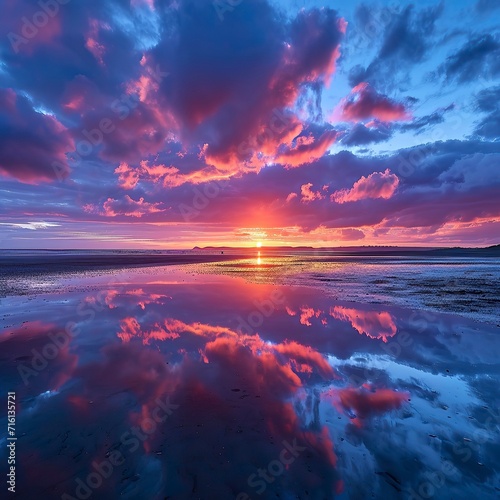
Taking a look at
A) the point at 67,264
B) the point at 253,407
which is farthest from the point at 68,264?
the point at 253,407

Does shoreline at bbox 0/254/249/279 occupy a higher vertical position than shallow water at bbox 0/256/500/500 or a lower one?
higher

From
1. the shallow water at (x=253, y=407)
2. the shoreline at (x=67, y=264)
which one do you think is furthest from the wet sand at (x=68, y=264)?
the shallow water at (x=253, y=407)

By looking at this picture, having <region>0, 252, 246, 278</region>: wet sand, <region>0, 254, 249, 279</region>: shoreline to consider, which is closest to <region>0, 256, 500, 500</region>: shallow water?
<region>0, 254, 249, 279</region>: shoreline

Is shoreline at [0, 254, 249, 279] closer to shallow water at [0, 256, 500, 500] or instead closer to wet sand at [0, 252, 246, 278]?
wet sand at [0, 252, 246, 278]

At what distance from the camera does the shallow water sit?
448 cm

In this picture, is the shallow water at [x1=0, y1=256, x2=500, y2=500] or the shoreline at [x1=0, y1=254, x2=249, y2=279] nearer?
the shallow water at [x1=0, y1=256, x2=500, y2=500]

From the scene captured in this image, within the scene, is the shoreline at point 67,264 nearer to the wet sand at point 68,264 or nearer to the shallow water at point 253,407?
the wet sand at point 68,264

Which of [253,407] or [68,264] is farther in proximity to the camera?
[68,264]

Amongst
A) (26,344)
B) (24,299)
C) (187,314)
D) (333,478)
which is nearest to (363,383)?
(333,478)

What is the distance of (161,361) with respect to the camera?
29.8ft

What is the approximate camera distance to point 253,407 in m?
6.52

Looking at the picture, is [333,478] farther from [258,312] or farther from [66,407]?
[258,312]

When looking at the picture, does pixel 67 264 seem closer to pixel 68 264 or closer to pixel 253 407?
pixel 68 264

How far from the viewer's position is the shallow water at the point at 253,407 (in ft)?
14.7
